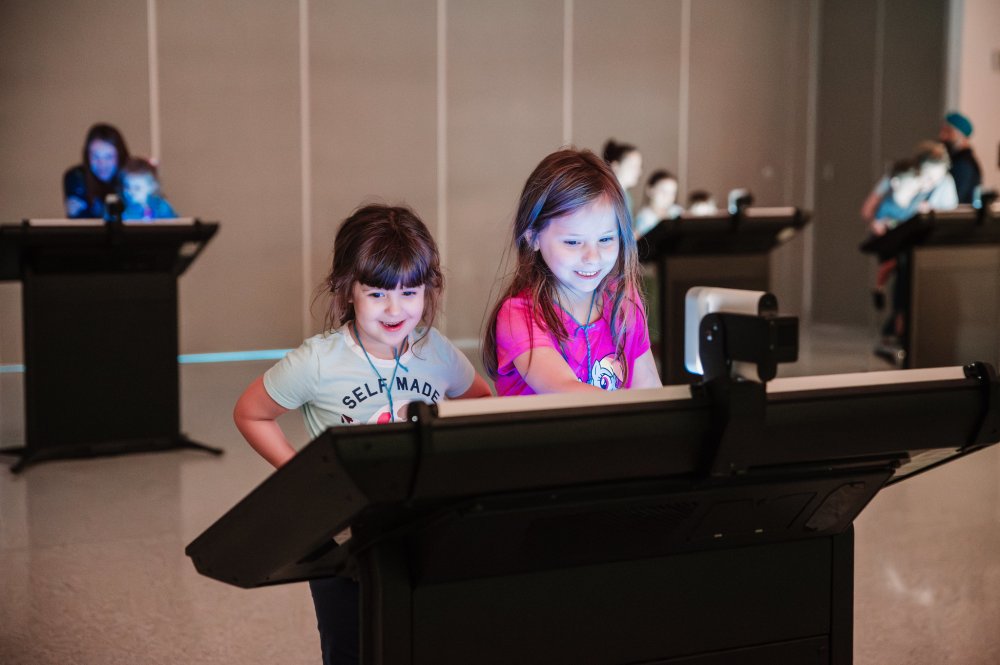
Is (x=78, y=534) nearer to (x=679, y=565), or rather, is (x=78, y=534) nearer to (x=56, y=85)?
(x=679, y=565)

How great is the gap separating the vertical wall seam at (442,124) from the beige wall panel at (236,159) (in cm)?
114

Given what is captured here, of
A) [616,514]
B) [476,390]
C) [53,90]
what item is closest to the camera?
[616,514]

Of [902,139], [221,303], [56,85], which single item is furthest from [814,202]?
[56,85]

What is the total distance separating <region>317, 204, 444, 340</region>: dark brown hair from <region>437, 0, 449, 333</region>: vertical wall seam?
7144mm

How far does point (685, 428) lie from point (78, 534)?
3.13 metres

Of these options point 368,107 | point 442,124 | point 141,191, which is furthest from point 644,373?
point 442,124

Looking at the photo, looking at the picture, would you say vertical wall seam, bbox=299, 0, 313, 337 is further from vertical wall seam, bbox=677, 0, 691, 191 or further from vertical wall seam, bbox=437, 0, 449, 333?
vertical wall seam, bbox=677, 0, 691, 191

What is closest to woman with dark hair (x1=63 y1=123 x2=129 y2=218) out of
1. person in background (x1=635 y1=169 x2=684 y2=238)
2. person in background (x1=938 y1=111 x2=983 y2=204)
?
person in background (x1=635 y1=169 x2=684 y2=238)

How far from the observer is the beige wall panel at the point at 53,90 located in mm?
7730

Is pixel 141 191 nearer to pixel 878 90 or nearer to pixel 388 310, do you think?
pixel 388 310

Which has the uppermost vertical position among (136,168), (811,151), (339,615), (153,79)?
(153,79)

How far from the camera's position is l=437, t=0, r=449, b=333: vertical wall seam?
9.01 m

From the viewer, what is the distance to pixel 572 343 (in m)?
1.76

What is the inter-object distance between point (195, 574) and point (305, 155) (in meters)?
5.69
